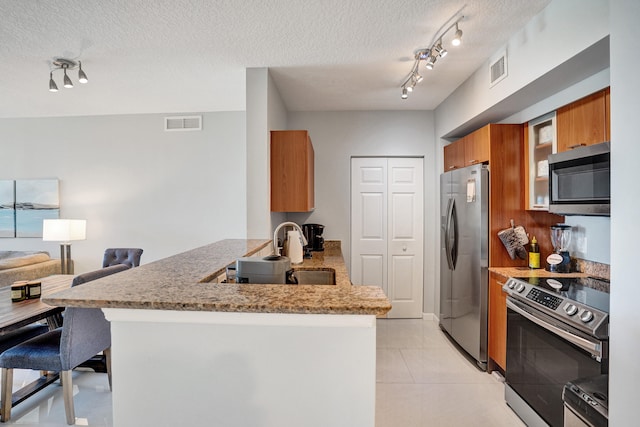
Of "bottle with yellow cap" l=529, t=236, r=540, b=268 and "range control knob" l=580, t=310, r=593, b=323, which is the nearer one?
"range control knob" l=580, t=310, r=593, b=323

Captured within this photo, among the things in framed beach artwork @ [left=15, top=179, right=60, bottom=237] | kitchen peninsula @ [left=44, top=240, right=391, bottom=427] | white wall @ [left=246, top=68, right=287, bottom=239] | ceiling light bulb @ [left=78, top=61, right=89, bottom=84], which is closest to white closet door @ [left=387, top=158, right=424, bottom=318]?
white wall @ [left=246, top=68, right=287, bottom=239]

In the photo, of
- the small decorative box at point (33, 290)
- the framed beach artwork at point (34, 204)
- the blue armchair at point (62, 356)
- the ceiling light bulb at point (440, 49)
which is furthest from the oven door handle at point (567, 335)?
the framed beach artwork at point (34, 204)

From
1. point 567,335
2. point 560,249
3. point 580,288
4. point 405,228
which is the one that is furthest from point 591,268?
point 405,228

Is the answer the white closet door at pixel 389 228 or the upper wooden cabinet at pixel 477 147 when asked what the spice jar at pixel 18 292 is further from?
the upper wooden cabinet at pixel 477 147

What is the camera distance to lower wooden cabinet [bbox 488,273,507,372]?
2.47 metres

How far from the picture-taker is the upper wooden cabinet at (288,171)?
9.30 feet

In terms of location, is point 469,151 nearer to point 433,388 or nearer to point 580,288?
point 580,288

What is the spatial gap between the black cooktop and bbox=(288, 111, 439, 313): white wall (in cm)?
188

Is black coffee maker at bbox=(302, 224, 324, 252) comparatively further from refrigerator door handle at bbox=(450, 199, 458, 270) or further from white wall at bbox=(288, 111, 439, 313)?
refrigerator door handle at bbox=(450, 199, 458, 270)

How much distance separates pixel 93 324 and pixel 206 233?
205 cm

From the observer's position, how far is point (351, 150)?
3.98 meters

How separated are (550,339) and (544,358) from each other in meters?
0.15

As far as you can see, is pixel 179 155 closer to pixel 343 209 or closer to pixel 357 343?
pixel 343 209

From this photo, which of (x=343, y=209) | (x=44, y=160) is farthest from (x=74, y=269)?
(x=343, y=209)
